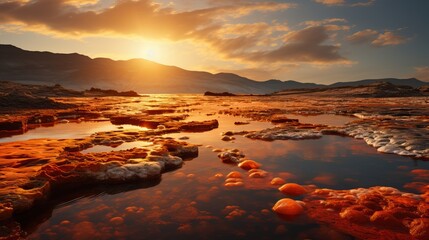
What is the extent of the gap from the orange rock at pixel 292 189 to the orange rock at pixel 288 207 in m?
0.96

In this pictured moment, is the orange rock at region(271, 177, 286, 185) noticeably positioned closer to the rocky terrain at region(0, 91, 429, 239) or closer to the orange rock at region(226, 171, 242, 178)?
the rocky terrain at region(0, 91, 429, 239)

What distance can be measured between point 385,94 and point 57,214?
98.9 m

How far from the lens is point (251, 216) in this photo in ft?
24.5

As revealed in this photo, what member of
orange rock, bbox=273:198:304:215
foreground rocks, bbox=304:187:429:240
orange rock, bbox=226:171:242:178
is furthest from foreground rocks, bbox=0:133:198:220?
foreground rocks, bbox=304:187:429:240

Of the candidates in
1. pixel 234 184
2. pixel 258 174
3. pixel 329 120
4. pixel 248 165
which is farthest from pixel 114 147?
pixel 329 120

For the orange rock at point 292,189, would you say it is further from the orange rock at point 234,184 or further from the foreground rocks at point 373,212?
the orange rock at point 234,184

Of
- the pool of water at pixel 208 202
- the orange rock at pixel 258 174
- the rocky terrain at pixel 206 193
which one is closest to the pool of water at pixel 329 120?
the rocky terrain at pixel 206 193

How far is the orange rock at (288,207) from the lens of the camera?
757 cm

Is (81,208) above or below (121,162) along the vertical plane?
below

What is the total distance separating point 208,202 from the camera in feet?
27.6

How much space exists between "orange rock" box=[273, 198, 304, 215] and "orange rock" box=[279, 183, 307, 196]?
958 millimetres

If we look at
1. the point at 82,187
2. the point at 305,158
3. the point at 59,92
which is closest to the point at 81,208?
the point at 82,187

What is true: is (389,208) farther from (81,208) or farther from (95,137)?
(95,137)

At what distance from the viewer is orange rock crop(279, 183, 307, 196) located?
888 cm
